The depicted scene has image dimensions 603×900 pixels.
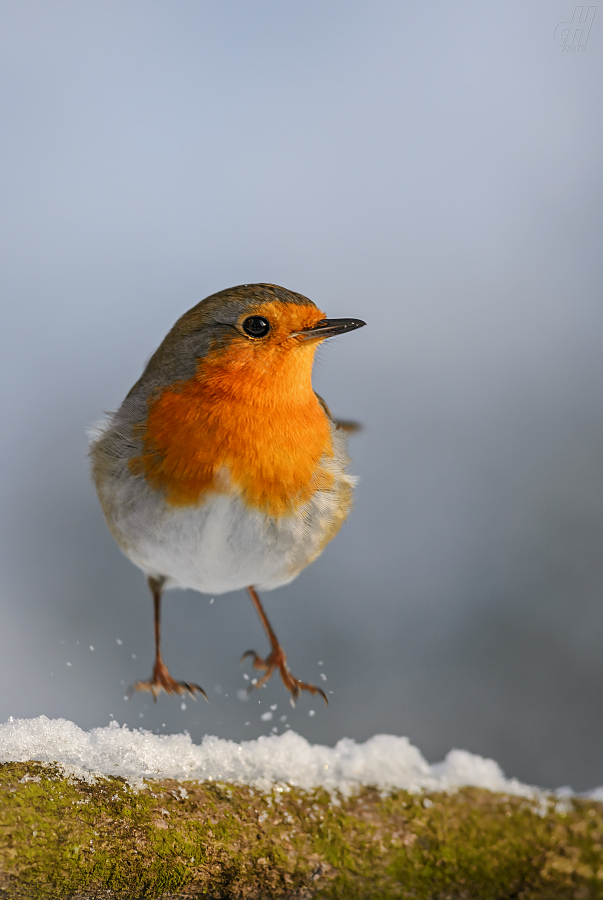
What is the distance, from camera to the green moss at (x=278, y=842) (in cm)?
162

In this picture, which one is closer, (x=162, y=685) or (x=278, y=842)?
(x=278, y=842)

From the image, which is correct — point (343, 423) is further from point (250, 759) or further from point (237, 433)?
point (250, 759)

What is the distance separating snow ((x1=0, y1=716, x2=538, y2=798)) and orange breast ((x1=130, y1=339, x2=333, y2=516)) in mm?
623

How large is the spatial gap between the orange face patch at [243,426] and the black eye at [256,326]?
13 mm

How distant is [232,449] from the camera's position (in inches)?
78.0

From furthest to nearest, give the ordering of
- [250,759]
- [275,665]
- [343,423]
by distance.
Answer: [275,665] < [343,423] < [250,759]

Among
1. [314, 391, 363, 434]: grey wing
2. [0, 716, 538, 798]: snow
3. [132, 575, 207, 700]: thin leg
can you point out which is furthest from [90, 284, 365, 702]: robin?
[132, 575, 207, 700]: thin leg

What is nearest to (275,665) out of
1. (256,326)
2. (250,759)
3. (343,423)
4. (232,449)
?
(250,759)

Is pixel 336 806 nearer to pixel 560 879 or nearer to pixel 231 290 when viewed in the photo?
pixel 560 879

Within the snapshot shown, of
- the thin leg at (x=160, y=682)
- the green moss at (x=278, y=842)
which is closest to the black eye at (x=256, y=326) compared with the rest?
the thin leg at (x=160, y=682)

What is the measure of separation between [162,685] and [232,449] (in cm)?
111

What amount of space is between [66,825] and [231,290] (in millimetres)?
1379

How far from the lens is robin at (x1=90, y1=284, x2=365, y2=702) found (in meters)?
1.98

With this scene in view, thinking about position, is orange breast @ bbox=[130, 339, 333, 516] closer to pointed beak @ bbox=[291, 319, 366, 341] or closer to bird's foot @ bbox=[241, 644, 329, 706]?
pointed beak @ bbox=[291, 319, 366, 341]
